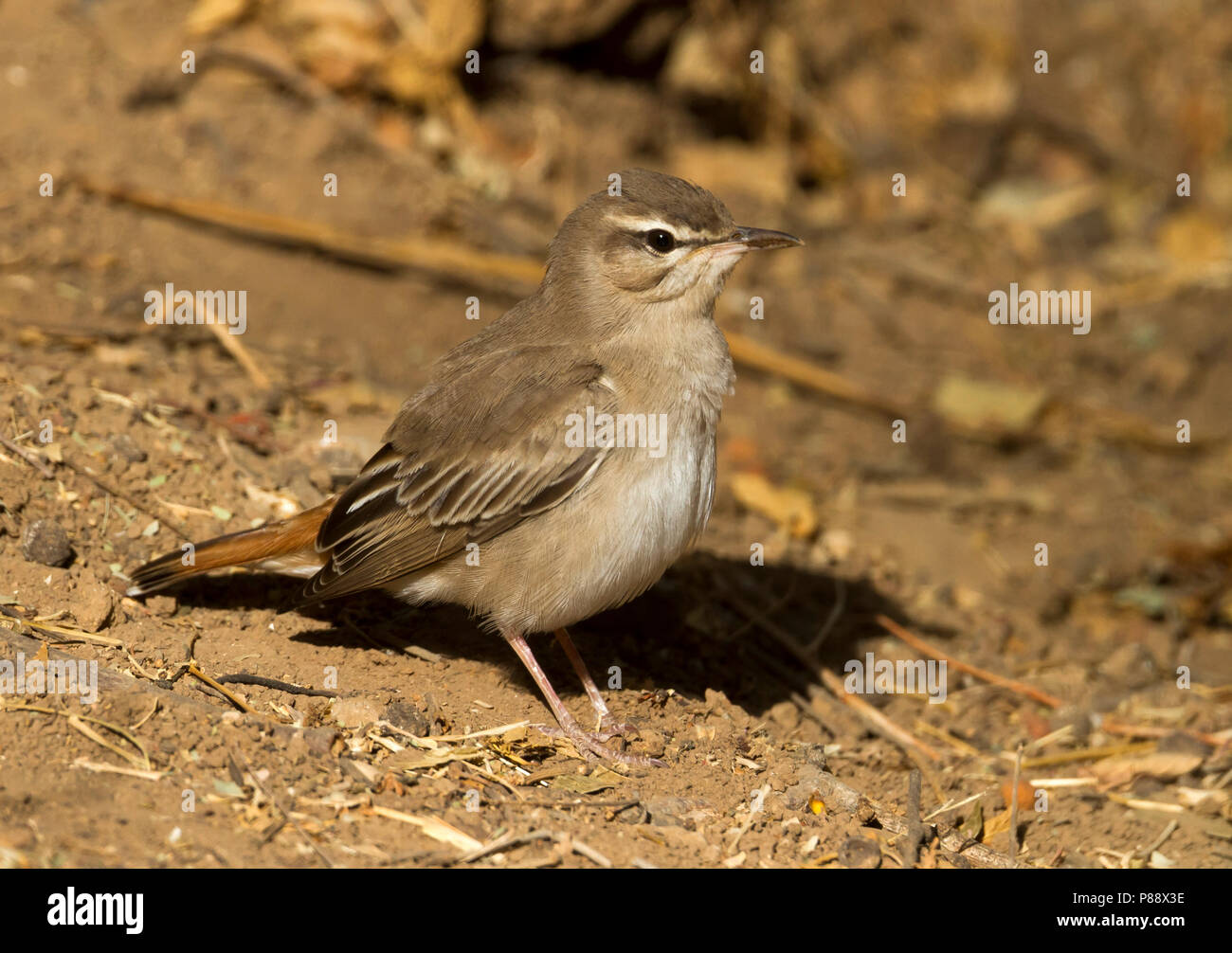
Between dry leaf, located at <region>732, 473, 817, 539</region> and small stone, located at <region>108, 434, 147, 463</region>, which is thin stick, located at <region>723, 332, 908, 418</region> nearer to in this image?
dry leaf, located at <region>732, 473, 817, 539</region>

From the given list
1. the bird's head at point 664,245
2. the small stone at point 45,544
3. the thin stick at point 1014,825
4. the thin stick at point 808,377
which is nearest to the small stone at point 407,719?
the small stone at point 45,544

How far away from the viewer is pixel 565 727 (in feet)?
19.3

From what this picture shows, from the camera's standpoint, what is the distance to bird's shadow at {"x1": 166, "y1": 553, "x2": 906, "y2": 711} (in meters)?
6.55

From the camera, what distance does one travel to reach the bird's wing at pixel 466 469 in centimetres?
582

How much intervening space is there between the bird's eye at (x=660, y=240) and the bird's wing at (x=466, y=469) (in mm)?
677

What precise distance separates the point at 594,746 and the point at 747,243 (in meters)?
2.53

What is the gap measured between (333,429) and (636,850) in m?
3.79

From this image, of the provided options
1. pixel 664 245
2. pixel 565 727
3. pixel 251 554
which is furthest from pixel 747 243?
pixel 251 554

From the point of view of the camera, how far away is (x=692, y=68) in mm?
11984

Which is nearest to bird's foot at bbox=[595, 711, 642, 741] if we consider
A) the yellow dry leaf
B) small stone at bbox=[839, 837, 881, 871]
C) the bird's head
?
small stone at bbox=[839, 837, 881, 871]

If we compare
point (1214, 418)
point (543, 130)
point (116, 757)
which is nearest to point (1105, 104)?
point (1214, 418)

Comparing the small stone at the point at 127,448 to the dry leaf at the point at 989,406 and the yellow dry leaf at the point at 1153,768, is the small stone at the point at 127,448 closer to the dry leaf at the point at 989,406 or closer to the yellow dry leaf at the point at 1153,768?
the yellow dry leaf at the point at 1153,768

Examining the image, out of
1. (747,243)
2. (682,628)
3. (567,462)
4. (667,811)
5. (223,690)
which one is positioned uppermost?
(747,243)

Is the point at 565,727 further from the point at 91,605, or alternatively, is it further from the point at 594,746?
the point at 91,605
